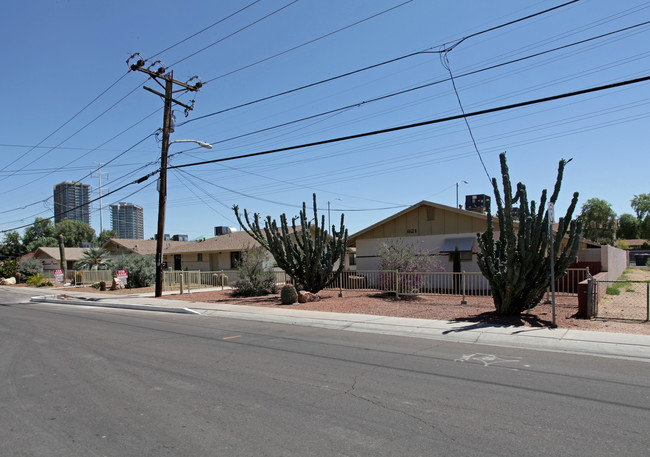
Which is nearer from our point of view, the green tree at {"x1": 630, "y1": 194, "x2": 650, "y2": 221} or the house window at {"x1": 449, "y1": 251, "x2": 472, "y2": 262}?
the house window at {"x1": 449, "y1": 251, "x2": 472, "y2": 262}

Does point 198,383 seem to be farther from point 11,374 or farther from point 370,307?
point 370,307

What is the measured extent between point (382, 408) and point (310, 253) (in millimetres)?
13879

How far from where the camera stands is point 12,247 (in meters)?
77.2

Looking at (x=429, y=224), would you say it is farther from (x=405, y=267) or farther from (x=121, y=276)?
(x=121, y=276)

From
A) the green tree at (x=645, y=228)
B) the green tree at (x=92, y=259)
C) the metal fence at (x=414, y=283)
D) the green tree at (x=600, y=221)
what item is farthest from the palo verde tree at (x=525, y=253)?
the green tree at (x=645, y=228)

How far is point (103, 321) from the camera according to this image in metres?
14.0

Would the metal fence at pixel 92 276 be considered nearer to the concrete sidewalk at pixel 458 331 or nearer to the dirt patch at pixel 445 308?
the dirt patch at pixel 445 308

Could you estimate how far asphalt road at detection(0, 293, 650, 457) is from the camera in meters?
4.29

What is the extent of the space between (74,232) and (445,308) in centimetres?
10074

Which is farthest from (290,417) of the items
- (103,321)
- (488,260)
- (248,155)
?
(248,155)

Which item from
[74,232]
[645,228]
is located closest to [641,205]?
[645,228]

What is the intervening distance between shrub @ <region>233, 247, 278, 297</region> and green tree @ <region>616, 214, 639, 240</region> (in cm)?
8268

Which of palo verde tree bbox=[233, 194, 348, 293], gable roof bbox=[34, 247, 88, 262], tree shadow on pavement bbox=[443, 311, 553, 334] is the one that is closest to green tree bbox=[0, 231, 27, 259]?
gable roof bbox=[34, 247, 88, 262]

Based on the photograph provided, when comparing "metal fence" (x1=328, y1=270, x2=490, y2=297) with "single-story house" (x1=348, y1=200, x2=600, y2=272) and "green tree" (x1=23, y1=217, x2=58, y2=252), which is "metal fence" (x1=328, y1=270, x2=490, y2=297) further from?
"green tree" (x1=23, y1=217, x2=58, y2=252)
